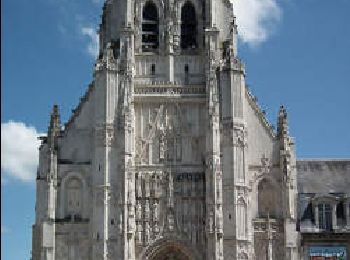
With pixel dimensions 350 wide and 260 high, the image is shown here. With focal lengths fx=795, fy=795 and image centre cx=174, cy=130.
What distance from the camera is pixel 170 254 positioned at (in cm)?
4997

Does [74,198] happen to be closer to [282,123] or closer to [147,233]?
[147,233]

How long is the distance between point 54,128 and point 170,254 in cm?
1109

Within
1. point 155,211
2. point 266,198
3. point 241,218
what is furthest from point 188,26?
point 241,218

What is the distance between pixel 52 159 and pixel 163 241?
883cm

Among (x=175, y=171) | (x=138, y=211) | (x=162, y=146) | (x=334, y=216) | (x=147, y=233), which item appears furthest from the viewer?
(x=162, y=146)

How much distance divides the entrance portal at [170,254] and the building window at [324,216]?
29.3ft

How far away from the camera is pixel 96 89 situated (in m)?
51.6

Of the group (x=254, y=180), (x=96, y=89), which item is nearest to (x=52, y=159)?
(x=96, y=89)

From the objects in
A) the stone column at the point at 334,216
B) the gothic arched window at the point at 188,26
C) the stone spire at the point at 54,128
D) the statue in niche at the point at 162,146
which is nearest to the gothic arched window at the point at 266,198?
the stone column at the point at 334,216

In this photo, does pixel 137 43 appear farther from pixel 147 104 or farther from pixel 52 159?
pixel 52 159

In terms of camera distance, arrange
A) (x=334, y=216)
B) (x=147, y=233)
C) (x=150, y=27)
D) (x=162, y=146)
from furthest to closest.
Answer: (x=150, y=27) → (x=162, y=146) → (x=334, y=216) → (x=147, y=233)

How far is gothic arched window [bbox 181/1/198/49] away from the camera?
5403 cm

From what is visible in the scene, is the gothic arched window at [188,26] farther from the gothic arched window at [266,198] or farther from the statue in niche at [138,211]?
the statue in niche at [138,211]

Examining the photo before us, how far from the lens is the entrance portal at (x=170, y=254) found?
49438 millimetres
